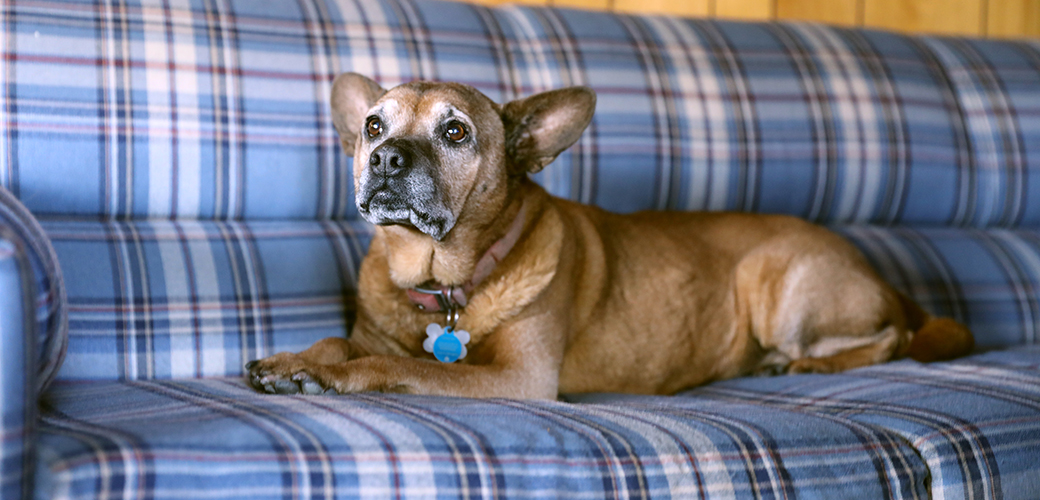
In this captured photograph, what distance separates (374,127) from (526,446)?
98cm

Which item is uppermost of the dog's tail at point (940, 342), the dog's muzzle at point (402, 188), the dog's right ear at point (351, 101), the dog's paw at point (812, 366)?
the dog's right ear at point (351, 101)

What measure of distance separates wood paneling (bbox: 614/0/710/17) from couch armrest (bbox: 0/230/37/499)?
9.36 ft

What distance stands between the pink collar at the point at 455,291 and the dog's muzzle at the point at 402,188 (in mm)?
182

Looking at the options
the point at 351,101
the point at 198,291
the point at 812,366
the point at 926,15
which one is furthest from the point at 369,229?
the point at 926,15

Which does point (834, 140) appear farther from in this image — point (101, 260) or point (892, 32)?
point (101, 260)

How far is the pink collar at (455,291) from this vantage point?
6.56 feet

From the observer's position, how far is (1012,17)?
4059mm

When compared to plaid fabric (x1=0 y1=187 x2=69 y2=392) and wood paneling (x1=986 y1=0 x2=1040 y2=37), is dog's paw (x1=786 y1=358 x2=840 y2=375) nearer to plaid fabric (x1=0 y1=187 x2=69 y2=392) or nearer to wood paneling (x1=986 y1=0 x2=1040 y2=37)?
plaid fabric (x1=0 y1=187 x2=69 y2=392)

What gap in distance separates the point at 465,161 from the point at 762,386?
970mm

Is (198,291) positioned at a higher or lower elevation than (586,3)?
lower

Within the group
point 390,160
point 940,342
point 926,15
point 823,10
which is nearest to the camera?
point 390,160

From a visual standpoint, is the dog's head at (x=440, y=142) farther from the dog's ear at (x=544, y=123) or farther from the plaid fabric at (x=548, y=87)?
the plaid fabric at (x=548, y=87)

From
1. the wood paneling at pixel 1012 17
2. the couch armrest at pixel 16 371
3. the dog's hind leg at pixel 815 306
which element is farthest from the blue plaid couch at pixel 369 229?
the wood paneling at pixel 1012 17

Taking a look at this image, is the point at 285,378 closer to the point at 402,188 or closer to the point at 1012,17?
the point at 402,188
